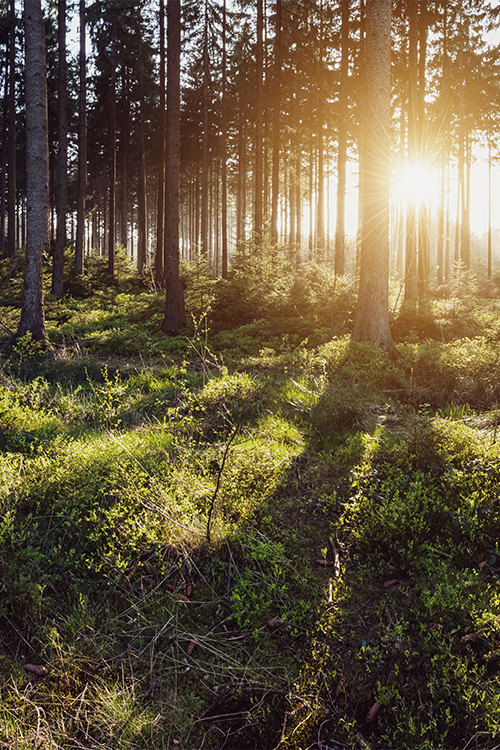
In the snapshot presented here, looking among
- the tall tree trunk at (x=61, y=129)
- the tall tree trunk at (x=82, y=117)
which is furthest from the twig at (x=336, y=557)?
the tall tree trunk at (x=82, y=117)

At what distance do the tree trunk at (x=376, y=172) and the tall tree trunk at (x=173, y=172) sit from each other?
227 inches

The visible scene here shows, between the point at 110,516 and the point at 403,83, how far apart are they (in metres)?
20.0

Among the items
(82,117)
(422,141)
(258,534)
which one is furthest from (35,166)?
(422,141)

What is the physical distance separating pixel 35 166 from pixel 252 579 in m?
10.9

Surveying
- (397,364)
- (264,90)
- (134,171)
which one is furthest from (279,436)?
(134,171)

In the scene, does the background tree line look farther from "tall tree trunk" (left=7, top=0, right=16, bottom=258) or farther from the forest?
the forest

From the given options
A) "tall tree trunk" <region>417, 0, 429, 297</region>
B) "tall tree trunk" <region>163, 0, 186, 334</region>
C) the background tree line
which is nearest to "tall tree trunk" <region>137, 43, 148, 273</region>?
the background tree line

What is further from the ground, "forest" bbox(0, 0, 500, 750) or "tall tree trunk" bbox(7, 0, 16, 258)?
"tall tree trunk" bbox(7, 0, 16, 258)

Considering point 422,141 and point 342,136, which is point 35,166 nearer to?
point 342,136

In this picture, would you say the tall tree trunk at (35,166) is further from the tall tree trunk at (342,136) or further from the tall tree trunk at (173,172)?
the tall tree trunk at (342,136)

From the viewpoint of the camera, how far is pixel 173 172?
12.4 metres

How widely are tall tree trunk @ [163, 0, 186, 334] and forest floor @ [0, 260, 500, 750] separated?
741 centimetres

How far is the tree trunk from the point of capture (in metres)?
8.06

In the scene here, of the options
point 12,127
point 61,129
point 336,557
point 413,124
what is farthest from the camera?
point 12,127
